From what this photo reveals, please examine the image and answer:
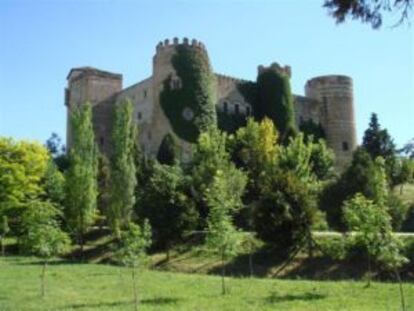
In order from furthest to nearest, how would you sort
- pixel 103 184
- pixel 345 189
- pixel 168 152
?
pixel 168 152
pixel 103 184
pixel 345 189

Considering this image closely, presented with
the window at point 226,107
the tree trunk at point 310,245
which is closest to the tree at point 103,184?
the tree trunk at point 310,245

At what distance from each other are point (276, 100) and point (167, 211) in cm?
2756

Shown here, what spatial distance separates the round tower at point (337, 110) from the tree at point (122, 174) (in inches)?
1064

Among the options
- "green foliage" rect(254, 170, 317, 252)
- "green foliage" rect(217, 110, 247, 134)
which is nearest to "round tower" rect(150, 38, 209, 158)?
"green foliage" rect(217, 110, 247, 134)

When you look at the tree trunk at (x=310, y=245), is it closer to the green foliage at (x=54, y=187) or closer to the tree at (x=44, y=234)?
the tree at (x=44, y=234)

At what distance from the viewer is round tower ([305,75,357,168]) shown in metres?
62.9

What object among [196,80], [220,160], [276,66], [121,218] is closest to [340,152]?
[276,66]

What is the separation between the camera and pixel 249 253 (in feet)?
94.5

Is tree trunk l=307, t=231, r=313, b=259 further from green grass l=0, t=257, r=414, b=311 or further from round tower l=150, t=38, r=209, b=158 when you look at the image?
round tower l=150, t=38, r=209, b=158

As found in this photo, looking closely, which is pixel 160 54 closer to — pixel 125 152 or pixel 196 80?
pixel 196 80

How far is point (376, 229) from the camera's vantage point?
19.5 meters

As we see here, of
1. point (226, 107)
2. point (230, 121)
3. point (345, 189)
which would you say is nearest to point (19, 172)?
point (345, 189)

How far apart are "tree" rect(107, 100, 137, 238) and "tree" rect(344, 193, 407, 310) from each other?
16.6 m

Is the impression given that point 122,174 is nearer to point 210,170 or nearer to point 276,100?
point 210,170
